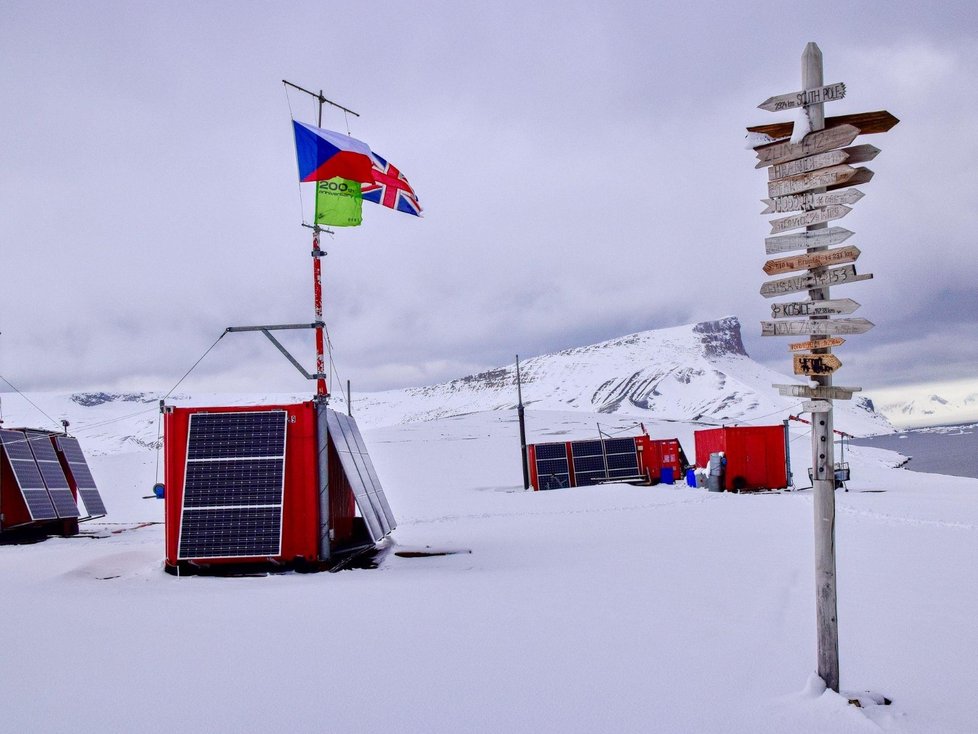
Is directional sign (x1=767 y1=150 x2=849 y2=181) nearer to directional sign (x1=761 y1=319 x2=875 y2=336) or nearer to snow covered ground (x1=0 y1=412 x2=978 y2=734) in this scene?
directional sign (x1=761 y1=319 x2=875 y2=336)

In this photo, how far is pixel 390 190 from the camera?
14.2 metres

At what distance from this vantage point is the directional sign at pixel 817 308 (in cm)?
485

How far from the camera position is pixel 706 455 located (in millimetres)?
29625

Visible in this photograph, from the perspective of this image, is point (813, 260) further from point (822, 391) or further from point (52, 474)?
point (52, 474)

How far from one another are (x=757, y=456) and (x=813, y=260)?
23752 millimetres

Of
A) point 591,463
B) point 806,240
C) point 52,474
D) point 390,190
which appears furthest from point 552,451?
point 806,240

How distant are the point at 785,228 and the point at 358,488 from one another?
7.29 m

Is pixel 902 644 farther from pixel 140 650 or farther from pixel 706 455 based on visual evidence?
pixel 706 455

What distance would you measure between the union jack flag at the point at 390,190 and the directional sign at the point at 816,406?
10406 millimetres

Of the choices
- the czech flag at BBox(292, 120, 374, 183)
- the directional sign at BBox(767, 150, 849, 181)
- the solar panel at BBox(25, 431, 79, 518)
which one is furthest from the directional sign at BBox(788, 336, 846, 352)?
the solar panel at BBox(25, 431, 79, 518)

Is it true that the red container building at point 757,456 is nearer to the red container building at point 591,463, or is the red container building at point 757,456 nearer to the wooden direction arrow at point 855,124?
the red container building at point 591,463

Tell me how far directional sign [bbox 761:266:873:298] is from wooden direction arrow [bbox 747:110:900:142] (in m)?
0.99

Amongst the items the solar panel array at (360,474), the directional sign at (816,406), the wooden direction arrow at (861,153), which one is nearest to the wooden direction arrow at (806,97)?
the wooden direction arrow at (861,153)

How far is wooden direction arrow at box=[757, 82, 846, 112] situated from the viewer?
492cm
